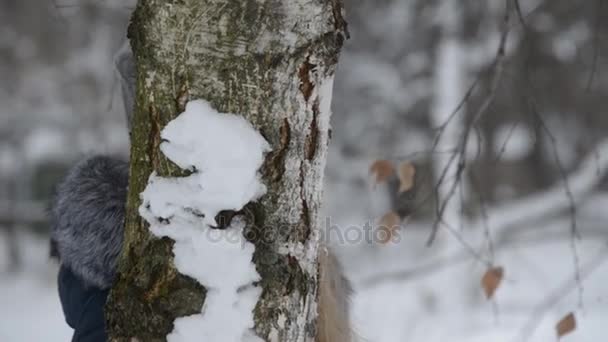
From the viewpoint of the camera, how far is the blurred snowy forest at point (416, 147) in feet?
24.0

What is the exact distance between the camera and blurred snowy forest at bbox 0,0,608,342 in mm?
7328

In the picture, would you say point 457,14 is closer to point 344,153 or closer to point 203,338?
point 344,153

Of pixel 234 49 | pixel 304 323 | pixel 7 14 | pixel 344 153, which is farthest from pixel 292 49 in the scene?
pixel 7 14

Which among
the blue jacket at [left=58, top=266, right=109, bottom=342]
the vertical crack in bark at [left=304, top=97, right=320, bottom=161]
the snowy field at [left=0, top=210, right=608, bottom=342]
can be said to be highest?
the snowy field at [left=0, top=210, right=608, bottom=342]

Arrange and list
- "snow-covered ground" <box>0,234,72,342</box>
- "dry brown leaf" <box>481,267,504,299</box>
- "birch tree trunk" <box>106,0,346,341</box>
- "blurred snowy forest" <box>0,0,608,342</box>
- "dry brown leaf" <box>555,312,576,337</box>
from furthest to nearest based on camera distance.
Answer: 1. "blurred snowy forest" <box>0,0,608,342</box>
2. "snow-covered ground" <box>0,234,72,342</box>
3. "dry brown leaf" <box>481,267,504,299</box>
4. "dry brown leaf" <box>555,312,576,337</box>
5. "birch tree trunk" <box>106,0,346,341</box>

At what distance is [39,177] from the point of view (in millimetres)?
11812

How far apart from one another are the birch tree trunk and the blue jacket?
537 mm

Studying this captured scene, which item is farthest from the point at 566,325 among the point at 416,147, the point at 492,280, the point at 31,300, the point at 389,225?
the point at 416,147

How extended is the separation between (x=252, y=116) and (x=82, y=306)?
93cm

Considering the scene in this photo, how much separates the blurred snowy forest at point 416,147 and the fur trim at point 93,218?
4.24 metres

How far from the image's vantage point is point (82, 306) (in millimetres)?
1982

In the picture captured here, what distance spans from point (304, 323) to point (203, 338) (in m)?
0.20

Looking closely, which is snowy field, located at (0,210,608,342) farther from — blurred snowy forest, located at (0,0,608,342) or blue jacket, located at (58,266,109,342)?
blue jacket, located at (58,266,109,342)

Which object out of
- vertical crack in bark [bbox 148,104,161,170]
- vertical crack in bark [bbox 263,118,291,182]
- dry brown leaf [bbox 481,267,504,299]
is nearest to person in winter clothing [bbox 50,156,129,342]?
vertical crack in bark [bbox 148,104,161,170]
